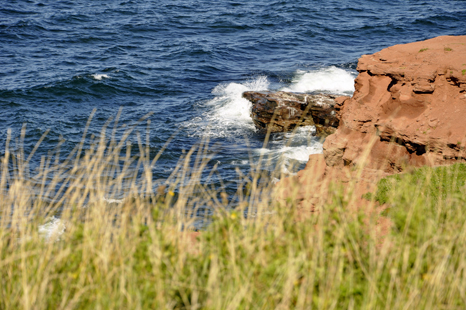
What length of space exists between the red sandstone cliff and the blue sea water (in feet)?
8.95

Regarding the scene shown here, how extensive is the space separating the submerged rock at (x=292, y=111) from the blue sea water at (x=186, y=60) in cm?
67

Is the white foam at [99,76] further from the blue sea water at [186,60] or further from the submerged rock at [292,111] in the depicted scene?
the submerged rock at [292,111]

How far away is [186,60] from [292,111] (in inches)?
421

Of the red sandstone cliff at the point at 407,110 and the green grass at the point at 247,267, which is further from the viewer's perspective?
the red sandstone cliff at the point at 407,110

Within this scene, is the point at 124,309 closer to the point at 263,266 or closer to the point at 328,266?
the point at 263,266

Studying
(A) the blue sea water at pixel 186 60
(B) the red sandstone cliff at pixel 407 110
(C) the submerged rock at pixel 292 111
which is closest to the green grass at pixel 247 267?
(B) the red sandstone cliff at pixel 407 110

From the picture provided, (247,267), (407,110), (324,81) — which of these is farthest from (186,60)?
(247,267)

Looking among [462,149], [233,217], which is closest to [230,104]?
[462,149]

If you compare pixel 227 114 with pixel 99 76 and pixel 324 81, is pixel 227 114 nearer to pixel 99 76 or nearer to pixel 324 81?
pixel 324 81

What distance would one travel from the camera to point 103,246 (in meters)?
3.75

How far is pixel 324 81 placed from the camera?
22094 millimetres

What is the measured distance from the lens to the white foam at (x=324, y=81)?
21172 millimetres

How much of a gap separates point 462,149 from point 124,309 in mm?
6512

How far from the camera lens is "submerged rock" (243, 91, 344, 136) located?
16406 millimetres
